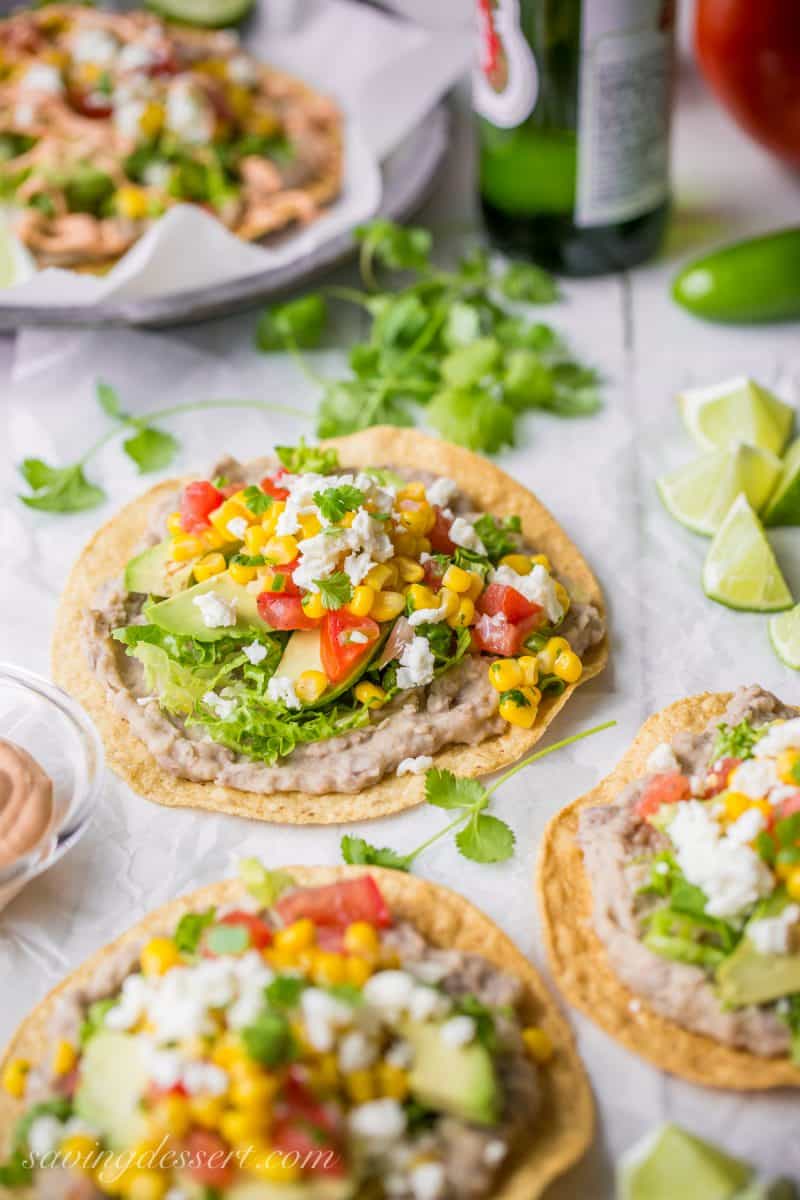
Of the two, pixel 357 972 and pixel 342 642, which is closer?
pixel 357 972

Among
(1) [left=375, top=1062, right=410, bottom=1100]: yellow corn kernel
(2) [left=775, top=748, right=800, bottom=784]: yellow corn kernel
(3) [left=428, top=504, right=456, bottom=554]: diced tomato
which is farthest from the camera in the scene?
(3) [left=428, top=504, right=456, bottom=554]: diced tomato

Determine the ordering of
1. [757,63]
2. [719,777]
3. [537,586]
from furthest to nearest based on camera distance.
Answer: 1. [757,63]
2. [537,586]
3. [719,777]

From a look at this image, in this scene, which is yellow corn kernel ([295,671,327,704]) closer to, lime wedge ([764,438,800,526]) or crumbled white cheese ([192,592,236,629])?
crumbled white cheese ([192,592,236,629])

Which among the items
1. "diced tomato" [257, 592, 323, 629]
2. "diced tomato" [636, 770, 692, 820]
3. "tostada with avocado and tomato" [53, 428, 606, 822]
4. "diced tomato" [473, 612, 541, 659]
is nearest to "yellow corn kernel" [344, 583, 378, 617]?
"tostada with avocado and tomato" [53, 428, 606, 822]

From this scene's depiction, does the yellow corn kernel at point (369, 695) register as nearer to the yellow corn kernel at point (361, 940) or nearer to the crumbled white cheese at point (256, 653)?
the crumbled white cheese at point (256, 653)

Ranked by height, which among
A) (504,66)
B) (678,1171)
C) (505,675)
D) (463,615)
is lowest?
(678,1171)

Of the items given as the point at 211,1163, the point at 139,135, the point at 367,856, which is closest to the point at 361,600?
the point at 367,856

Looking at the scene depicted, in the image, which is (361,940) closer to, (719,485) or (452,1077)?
(452,1077)

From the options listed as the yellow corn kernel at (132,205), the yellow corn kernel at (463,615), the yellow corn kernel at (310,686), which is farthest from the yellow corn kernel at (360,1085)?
the yellow corn kernel at (132,205)
